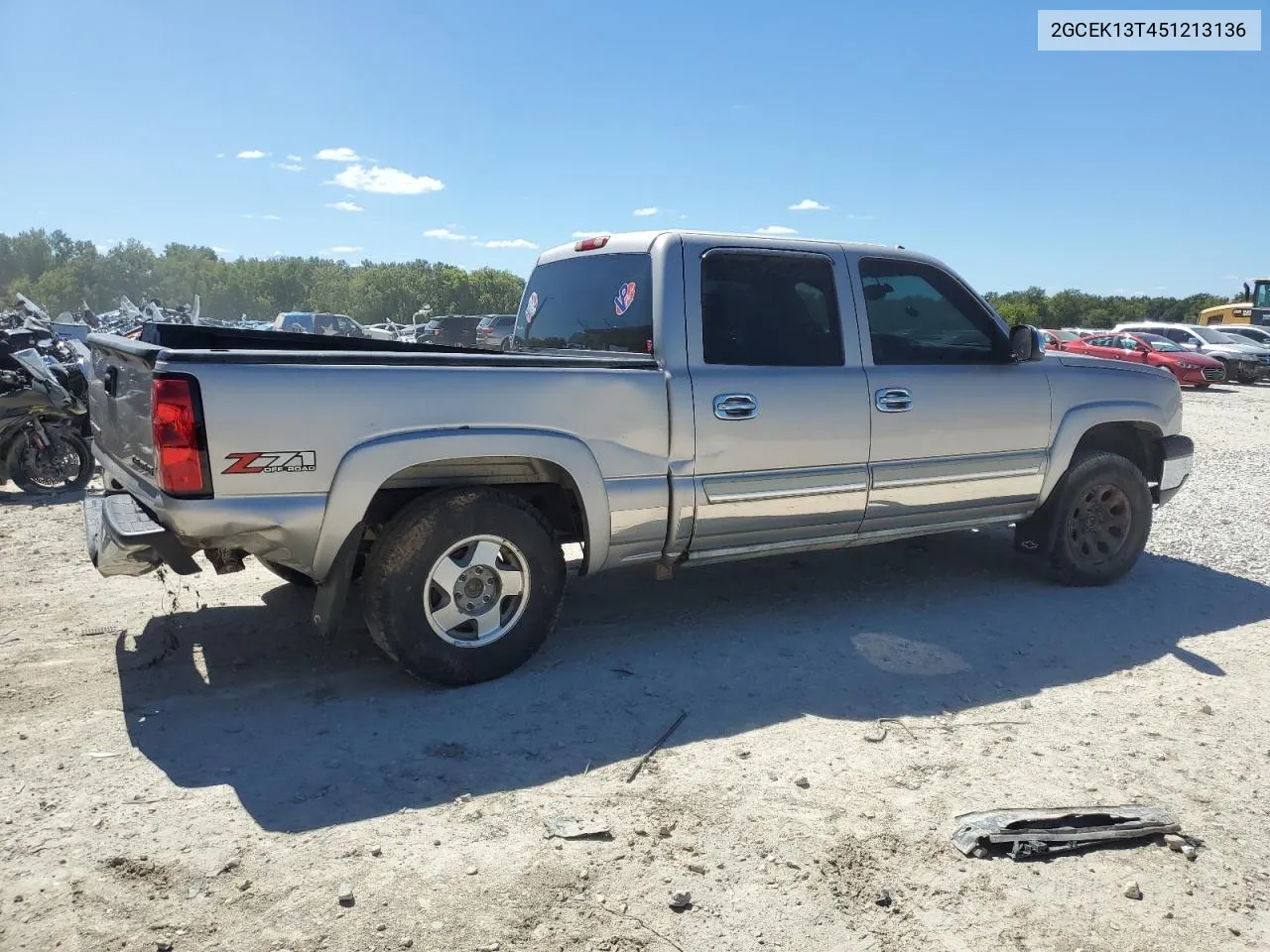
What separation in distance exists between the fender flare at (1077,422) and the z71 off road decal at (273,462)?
4.19 meters

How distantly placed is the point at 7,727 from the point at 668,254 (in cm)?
341

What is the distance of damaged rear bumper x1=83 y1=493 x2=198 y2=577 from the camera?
3598 mm

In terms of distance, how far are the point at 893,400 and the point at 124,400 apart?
11.8 ft

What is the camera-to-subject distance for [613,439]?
4180mm

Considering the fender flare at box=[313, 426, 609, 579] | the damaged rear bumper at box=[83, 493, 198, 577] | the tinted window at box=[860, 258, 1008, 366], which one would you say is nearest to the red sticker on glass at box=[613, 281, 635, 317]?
the fender flare at box=[313, 426, 609, 579]

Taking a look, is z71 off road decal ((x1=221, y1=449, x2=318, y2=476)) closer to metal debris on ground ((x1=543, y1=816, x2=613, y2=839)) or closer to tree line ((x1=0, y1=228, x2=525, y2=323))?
metal debris on ground ((x1=543, y1=816, x2=613, y2=839))

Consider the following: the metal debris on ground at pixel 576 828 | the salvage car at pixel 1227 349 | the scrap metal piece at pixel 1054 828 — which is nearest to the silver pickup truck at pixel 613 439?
the metal debris on ground at pixel 576 828

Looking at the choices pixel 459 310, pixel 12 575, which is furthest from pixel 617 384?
pixel 459 310

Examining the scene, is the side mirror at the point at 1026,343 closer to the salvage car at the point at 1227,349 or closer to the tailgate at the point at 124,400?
the tailgate at the point at 124,400

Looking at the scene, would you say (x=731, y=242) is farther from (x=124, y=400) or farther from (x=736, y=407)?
(x=124, y=400)

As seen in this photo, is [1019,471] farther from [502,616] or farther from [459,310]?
[459,310]

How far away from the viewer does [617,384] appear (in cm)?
416

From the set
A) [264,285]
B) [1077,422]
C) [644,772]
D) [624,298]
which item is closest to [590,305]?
[624,298]

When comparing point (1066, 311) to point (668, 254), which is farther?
point (1066, 311)
